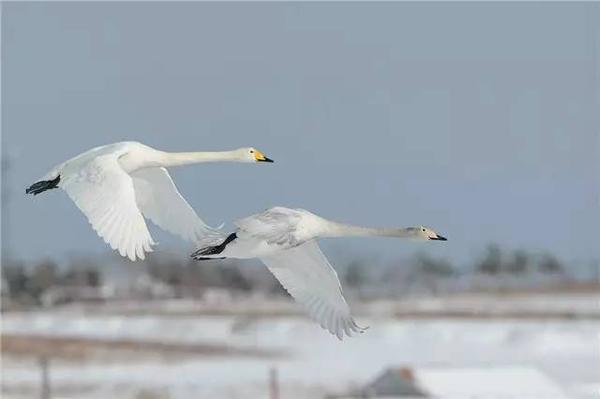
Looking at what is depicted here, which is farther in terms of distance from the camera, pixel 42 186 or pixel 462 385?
pixel 462 385

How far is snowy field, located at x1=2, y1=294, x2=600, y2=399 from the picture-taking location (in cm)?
1546

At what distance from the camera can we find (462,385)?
11406 millimetres

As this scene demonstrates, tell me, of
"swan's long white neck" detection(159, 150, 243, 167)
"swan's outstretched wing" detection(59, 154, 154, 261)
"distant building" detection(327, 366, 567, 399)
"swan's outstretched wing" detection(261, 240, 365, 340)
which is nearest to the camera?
"swan's outstretched wing" detection(59, 154, 154, 261)

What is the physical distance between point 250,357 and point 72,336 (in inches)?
130

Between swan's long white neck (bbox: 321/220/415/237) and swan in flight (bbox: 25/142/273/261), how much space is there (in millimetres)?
431

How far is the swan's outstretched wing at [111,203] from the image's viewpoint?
4035 millimetres

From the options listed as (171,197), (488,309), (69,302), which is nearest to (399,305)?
(488,309)

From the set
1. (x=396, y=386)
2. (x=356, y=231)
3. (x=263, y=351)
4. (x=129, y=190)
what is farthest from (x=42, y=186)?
(x=263, y=351)

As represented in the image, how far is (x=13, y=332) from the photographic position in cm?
2114

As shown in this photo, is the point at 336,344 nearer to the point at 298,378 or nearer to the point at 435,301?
the point at 298,378

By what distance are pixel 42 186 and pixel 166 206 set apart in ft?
1.55

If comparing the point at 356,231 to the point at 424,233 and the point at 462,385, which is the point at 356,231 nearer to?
the point at 424,233

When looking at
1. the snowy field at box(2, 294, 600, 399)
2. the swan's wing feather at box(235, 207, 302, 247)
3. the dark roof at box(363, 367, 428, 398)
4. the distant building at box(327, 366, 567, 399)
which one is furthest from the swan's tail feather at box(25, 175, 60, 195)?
the snowy field at box(2, 294, 600, 399)

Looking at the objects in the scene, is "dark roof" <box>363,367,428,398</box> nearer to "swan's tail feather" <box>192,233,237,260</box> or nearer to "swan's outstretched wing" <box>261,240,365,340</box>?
"swan's outstretched wing" <box>261,240,365,340</box>
